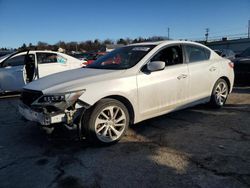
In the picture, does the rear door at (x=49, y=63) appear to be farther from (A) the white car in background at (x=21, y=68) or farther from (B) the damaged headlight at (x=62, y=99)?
(B) the damaged headlight at (x=62, y=99)

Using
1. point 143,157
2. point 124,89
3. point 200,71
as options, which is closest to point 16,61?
point 124,89

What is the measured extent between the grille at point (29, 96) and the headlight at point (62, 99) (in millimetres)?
169

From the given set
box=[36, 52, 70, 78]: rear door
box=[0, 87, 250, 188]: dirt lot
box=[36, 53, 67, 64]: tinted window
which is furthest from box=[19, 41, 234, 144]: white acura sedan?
box=[36, 53, 67, 64]: tinted window

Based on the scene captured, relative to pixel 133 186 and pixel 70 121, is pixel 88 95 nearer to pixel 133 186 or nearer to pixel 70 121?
pixel 70 121

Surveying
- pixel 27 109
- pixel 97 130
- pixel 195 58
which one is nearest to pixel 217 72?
pixel 195 58

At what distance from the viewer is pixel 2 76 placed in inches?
333

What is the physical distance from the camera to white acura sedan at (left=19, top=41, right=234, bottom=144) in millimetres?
3775

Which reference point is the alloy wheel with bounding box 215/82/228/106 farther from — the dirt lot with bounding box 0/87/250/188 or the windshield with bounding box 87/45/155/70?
the windshield with bounding box 87/45/155/70

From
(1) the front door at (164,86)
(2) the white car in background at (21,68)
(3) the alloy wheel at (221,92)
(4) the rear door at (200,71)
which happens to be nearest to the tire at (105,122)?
(1) the front door at (164,86)

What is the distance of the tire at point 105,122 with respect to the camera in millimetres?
3828

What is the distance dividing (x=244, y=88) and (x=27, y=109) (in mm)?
7048

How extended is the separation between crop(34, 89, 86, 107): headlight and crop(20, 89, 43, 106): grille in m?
0.17

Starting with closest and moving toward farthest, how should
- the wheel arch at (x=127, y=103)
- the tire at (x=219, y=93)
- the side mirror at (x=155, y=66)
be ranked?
the wheel arch at (x=127, y=103) < the side mirror at (x=155, y=66) < the tire at (x=219, y=93)

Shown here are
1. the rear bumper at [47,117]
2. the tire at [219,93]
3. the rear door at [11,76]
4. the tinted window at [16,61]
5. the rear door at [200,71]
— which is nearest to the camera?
the rear bumper at [47,117]
